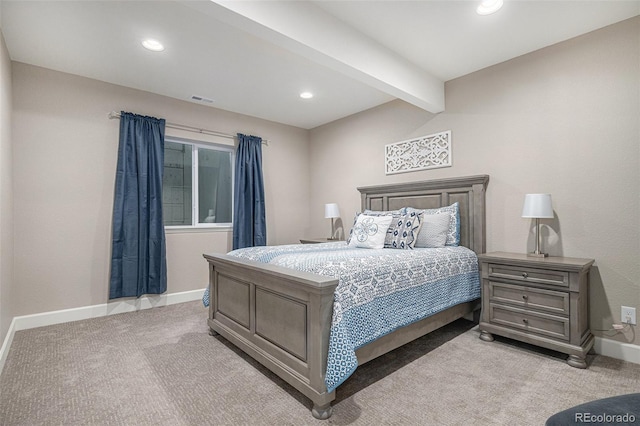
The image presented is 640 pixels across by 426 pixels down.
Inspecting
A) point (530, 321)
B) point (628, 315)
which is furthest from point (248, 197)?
point (628, 315)

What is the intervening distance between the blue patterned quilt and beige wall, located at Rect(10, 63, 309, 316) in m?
1.88

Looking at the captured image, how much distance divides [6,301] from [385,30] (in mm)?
3842

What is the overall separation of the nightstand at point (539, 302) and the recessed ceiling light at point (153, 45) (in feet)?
11.0

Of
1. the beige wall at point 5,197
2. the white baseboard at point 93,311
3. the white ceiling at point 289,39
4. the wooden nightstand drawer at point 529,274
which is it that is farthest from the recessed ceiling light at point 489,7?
the white baseboard at point 93,311

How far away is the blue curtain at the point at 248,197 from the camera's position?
4434 mm

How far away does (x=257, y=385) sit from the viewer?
2.01m

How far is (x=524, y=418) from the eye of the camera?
1667 millimetres

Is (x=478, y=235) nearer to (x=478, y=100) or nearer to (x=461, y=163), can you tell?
(x=461, y=163)

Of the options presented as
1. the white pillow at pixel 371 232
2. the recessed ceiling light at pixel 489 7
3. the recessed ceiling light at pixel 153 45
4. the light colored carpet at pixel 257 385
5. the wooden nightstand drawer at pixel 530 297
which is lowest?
the light colored carpet at pixel 257 385

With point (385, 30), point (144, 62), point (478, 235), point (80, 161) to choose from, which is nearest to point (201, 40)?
point (144, 62)

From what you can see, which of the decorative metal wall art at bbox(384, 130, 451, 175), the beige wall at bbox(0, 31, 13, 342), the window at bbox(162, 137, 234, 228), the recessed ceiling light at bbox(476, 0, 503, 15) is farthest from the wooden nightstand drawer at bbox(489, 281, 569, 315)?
the beige wall at bbox(0, 31, 13, 342)

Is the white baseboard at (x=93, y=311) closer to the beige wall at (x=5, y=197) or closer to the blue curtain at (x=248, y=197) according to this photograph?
the beige wall at (x=5, y=197)

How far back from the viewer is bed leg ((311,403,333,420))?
168 cm

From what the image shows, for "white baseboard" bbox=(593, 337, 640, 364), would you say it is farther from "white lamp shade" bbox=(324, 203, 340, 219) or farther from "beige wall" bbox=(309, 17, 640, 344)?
"white lamp shade" bbox=(324, 203, 340, 219)
